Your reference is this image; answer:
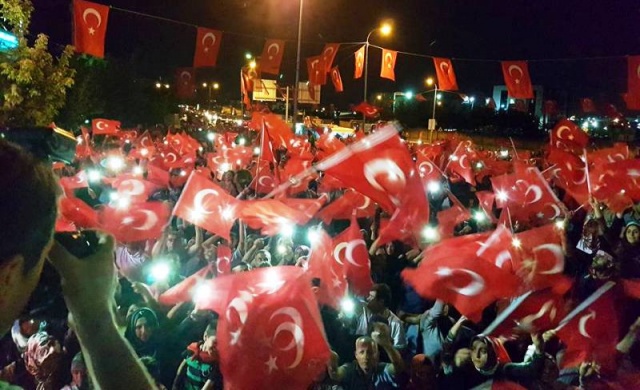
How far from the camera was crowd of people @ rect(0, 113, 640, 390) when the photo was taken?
Result: 1534mm

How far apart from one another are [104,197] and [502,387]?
7.97 meters

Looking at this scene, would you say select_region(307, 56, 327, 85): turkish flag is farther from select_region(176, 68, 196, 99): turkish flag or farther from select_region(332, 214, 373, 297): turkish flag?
select_region(332, 214, 373, 297): turkish flag

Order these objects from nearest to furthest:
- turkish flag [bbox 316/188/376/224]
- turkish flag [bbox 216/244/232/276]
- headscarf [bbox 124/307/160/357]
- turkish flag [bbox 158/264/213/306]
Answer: headscarf [bbox 124/307/160/357]
turkish flag [bbox 158/264/213/306]
turkish flag [bbox 216/244/232/276]
turkish flag [bbox 316/188/376/224]

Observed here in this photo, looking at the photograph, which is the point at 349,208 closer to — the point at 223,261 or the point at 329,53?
the point at 223,261

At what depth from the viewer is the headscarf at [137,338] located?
4.85 m

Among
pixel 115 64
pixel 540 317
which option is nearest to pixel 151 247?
pixel 540 317

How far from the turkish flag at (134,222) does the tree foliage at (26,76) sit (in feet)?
20.8

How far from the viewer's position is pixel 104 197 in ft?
33.9

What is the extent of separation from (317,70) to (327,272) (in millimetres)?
14562

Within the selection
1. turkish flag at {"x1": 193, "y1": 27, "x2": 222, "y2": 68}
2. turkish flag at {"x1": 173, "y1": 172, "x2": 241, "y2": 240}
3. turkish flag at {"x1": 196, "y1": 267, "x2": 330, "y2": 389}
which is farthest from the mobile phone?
turkish flag at {"x1": 193, "y1": 27, "x2": 222, "y2": 68}

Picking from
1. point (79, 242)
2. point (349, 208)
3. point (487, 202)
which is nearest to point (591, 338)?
point (79, 242)

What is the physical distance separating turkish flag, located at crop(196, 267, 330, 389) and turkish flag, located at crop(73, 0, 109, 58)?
9187 millimetres

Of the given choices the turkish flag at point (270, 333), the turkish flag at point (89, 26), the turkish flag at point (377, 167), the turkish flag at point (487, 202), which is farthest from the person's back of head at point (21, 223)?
the turkish flag at point (89, 26)

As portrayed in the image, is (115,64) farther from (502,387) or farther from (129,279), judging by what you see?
(502,387)
